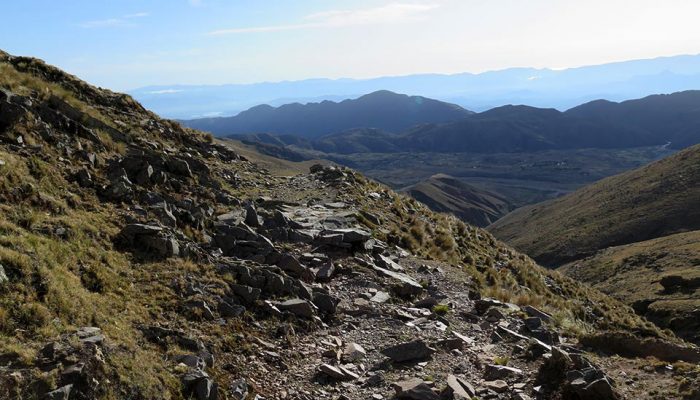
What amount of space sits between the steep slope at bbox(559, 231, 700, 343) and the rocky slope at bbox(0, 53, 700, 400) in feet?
70.6

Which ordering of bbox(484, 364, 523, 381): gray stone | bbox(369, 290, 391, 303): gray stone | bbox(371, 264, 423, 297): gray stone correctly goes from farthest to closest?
bbox(371, 264, 423, 297): gray stone
bbox(369, 290, 391, 303): gray stone
bbox(484, 364, 523, 381): gray stone

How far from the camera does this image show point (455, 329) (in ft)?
48.3

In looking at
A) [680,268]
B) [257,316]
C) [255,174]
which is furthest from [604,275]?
[257,316]

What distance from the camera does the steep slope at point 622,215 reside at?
89500mm

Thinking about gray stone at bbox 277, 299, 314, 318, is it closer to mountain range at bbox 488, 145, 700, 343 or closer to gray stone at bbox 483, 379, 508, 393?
gray stone at bbox 483, 379, 508, 393

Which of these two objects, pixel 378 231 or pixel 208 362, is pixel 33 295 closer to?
pixel 208 362

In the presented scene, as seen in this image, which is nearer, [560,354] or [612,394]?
[612,394]

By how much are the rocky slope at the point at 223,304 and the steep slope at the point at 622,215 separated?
75299mm

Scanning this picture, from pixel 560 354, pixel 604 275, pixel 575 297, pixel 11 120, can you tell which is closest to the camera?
pixel 560 354

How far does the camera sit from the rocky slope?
29.2 ft

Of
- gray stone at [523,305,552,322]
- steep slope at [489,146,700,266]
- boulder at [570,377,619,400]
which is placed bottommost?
steep slope at [489,146,700,266]

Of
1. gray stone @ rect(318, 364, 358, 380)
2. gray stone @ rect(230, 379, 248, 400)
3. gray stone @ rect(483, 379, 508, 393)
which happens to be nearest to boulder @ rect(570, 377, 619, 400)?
gray stone @ rect(483, 379, 508, 393)

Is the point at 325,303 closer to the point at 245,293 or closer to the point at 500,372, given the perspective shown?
the point at 245,293

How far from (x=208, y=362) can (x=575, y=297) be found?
951 inches
